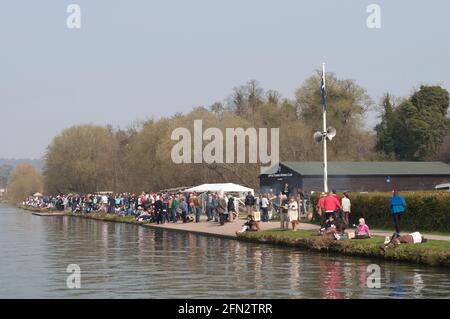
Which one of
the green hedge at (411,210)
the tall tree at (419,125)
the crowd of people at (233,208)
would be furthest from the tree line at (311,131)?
the green hedge at (411,210)

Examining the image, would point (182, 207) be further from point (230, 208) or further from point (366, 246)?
point (366, 246)

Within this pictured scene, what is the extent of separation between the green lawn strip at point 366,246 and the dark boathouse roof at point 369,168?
32087mm

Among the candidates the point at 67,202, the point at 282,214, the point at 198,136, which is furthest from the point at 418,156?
the point at 282,214

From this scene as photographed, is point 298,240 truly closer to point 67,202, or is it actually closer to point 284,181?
point 284,181

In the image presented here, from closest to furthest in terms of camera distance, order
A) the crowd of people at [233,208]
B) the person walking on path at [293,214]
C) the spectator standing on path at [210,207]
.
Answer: the crowd of people at [233,208] → the person walking on path at [293,214] → the spectator standing on path at [210,207]

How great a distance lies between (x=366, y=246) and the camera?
25703 mm

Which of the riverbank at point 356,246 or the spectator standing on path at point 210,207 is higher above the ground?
the spectator standing on path at point 210,207

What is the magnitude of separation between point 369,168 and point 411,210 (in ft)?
113

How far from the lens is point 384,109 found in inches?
3989

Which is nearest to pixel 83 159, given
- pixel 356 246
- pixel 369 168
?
pixel 369 168

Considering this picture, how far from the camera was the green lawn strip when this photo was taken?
74.9ft

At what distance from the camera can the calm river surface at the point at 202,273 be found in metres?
Result: 17.3

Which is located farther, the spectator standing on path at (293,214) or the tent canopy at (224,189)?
the tent canopy at (224,189)

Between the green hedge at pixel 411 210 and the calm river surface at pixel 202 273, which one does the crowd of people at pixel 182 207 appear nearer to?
the green hedge at pixel 411 210
